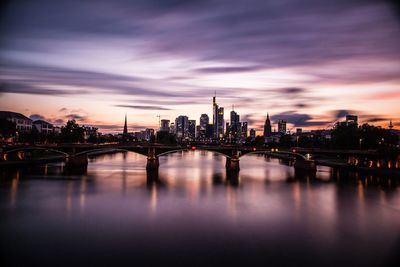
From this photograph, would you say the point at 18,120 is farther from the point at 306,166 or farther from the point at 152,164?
the point at 306,166

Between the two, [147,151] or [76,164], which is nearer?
[76,164]

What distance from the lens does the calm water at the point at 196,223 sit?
2067 centimetres

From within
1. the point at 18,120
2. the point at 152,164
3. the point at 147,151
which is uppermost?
the point at 18,120

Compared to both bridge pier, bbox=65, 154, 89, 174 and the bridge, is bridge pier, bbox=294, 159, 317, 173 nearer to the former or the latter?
Result: the bridge

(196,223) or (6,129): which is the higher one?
(6,129)

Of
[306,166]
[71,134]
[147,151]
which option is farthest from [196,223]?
[71,134]

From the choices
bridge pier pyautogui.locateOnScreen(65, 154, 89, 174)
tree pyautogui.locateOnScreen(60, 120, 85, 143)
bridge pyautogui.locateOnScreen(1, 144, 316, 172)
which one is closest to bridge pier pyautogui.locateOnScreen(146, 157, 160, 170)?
bridge pyautogui.locateOnScreen(1, 144, 316, 172)

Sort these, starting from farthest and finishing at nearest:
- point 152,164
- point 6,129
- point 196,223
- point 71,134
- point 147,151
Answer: point 71,134, point 6,129, point 147,151, point 152,164, point 196,223

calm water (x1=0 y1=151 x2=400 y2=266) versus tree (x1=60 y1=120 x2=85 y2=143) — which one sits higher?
tree (x1=60 y1=120 x2=85 y2=143)

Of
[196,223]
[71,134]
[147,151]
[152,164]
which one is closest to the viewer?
[196,223]

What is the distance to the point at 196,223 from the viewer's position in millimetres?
27922

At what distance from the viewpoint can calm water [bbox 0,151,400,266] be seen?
67.8 feet

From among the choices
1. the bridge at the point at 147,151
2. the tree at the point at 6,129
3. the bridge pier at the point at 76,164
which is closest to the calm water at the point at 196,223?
the bridge pier at the point at 76,164

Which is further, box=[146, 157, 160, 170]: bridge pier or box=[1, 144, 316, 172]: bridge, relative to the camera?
box=[146, 157, 160, 170]: bridge pier
